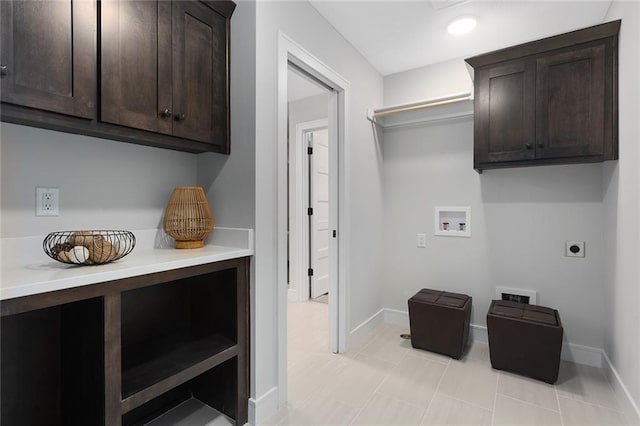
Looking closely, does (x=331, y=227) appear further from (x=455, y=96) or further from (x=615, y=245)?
(x=615, y=245)

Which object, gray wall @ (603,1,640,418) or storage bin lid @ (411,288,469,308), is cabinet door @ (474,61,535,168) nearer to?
gray wall @ (603,1,640,418)

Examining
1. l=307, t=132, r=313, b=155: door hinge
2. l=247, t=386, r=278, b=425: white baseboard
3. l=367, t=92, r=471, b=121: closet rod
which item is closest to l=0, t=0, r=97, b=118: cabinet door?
l=247, t=386, r=278, b=425: white baseboard

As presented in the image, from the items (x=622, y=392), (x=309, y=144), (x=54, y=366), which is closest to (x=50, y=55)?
(x=54, y=366)

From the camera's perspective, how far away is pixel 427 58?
2822 mm

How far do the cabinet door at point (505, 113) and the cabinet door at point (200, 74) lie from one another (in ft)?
5.91

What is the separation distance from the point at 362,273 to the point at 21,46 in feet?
8.07

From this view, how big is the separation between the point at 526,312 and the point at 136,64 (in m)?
2.72

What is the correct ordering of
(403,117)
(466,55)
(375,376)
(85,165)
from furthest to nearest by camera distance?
(403,117), (466,55), (375,376), (85,165)

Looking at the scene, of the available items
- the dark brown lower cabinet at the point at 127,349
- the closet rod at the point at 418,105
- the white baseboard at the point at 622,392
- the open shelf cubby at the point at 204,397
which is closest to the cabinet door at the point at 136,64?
the dark brown lower cabinet at the point at 127,349

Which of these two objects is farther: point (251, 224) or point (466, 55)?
point (466, 55)

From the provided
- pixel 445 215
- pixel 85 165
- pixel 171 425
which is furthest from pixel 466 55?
pixel 171 425

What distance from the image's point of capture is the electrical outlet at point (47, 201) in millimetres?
1326

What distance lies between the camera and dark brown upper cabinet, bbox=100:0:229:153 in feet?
4.23

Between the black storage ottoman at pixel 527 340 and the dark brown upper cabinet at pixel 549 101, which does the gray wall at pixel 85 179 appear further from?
the black storage ottoman at pixel 527 340
